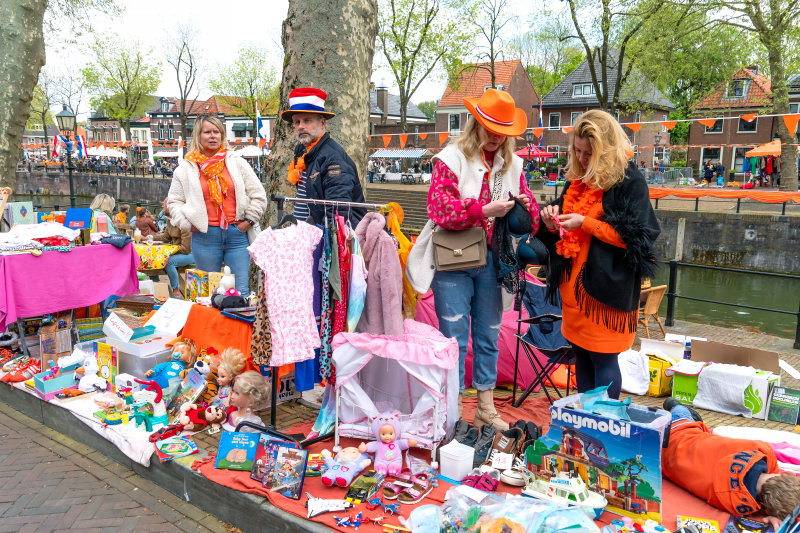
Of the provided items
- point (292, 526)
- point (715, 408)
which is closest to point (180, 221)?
point (292, 526)

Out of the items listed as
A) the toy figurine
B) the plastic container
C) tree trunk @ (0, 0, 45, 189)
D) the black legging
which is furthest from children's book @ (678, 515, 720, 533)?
tree trunk @ (0, 0, 45, 189)

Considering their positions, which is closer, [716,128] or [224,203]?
[224,203]

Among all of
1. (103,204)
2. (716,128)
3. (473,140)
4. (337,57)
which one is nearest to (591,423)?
(473,140)

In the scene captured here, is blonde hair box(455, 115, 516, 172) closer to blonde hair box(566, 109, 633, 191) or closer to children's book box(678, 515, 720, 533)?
blonde hair box(566, 109, 633, 191)

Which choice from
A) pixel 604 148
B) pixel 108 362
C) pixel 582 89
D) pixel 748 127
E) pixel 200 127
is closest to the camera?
pixel 604 148

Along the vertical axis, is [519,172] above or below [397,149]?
below

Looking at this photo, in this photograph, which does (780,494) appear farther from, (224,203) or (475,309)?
(224,203)

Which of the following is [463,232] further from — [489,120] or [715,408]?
[715,408]

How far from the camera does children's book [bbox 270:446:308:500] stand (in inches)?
108

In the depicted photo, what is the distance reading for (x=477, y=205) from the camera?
300cm

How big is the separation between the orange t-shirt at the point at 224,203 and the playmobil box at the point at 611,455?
319 cm

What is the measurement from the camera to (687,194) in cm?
1805

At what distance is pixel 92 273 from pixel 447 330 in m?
3.36

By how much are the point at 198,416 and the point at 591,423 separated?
7.90 ft
